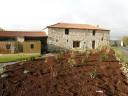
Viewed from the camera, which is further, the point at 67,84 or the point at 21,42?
the point at 21,42

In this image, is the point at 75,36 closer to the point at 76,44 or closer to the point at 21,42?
the point at 76,44

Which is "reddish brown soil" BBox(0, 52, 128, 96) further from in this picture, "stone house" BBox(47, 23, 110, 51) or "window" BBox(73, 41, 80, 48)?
"window" BBox(73, 41, 80, 48)

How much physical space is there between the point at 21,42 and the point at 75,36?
12777 millimetres

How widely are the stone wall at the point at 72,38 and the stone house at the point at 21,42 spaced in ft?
5.79

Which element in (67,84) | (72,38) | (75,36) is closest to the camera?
(67,84)

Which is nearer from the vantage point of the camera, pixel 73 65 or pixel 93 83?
pixel 93 83

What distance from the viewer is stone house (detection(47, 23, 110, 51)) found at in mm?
49094

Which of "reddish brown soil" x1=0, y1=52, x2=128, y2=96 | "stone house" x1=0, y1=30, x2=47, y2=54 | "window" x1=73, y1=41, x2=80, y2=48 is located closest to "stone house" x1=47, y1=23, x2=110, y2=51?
"window" x1=73, y1=41, x2=80, y2=48

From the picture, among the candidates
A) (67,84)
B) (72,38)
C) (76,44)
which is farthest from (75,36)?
(67,84)

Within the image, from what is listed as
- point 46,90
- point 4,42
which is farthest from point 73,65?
point 4,42

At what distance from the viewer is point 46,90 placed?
11742mm

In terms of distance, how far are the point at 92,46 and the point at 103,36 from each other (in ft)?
12.7

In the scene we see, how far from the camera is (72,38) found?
5088 centimetres

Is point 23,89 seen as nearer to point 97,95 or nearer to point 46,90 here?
point 46,90
